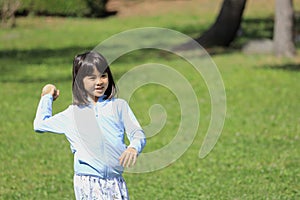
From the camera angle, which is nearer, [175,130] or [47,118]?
[47,118]

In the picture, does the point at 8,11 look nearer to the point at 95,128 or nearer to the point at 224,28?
the point at 224,28

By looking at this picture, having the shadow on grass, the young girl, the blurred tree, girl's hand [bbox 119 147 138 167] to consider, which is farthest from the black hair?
the blurred tree

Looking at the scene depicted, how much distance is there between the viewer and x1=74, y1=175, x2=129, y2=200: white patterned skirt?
464cm

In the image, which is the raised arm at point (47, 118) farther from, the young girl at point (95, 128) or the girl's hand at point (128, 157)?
the girl's hand at point (128, 157)

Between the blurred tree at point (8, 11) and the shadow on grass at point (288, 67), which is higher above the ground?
the shadow on grass at point (288, 67)

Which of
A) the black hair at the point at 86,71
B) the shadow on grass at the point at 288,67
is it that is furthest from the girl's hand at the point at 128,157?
the shadow on grass at the point at 288,67

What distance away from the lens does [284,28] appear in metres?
16.4

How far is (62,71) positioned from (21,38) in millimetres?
5566

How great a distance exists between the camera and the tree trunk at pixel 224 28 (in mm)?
18078

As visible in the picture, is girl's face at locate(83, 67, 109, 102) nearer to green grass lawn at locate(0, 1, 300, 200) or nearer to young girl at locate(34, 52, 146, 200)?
young girl at locate(34, 52, 146, 200)

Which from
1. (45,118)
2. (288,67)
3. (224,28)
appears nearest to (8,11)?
(224,28)

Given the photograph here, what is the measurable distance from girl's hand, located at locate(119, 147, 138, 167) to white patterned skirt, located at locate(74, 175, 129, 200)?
29 cm

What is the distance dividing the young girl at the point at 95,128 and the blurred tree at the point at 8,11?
60.4 feet

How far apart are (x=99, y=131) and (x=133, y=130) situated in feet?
0.68
